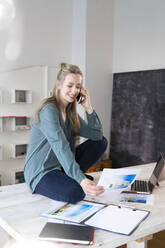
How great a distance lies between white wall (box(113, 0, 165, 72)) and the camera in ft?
12.5

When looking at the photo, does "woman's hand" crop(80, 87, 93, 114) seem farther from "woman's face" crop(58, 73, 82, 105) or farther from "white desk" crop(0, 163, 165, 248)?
"white desk" crop(0, 163, 165, 248)

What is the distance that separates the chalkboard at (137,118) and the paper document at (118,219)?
235 cm

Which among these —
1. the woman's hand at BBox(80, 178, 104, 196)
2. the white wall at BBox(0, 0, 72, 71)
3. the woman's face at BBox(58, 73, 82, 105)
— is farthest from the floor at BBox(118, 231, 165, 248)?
the white wall at BBox(0, 0, 72, 71)

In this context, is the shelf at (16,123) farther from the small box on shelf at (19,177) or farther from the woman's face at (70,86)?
the woman's face at (70,86)

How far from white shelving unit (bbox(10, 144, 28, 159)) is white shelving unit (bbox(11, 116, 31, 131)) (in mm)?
233

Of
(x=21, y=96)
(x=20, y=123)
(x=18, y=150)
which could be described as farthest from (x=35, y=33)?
(x=18, y=150)

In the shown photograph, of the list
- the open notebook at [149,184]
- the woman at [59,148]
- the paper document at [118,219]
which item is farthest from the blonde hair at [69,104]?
the paper document at [118,219]

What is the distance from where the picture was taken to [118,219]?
1352 millimetres

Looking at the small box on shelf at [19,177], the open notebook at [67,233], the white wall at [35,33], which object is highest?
the white wall at [35,33]

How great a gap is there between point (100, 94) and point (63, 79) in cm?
253

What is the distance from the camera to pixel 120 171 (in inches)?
62.4

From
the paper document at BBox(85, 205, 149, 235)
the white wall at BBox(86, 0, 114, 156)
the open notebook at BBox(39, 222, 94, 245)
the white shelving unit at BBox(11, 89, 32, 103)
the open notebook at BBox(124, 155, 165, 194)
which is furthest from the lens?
the white wall at BBox(86, 0, 114, 156)

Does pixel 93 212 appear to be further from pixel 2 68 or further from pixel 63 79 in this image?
pixel 2 68

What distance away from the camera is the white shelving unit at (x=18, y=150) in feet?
12.1
